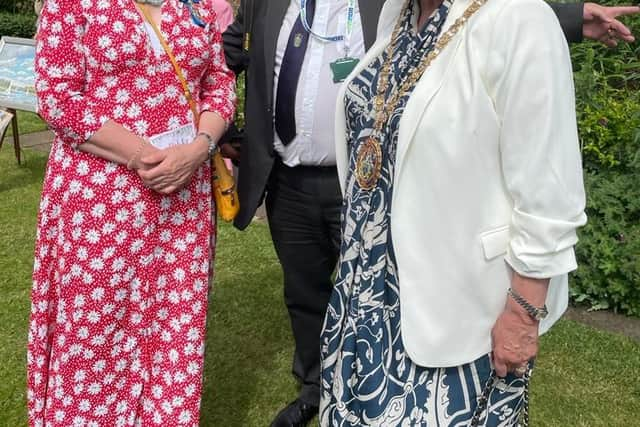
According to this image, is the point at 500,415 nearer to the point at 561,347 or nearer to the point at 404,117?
the point at 404,117

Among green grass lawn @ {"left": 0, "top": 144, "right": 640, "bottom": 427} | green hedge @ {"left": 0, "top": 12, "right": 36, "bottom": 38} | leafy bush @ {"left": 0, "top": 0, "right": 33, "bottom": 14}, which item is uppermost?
green grass lawn @ {"left": 0, "top": 144, "right": 640, "bottom": 427}

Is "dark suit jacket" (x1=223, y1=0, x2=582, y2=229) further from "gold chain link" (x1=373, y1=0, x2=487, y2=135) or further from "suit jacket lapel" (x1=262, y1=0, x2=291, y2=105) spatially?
"gold chain link" (x1=373, y1=0, x2=487, y2=135)

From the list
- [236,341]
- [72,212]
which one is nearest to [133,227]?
[72,212]

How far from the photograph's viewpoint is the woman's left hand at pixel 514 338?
166 centimetres

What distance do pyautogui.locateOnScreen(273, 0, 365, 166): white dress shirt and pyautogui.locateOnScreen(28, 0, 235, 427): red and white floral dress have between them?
0.97 feet

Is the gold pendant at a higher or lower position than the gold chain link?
lower

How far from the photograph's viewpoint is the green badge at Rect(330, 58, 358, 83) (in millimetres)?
2438

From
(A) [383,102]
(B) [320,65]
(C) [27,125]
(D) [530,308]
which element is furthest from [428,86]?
(C) [27,125]

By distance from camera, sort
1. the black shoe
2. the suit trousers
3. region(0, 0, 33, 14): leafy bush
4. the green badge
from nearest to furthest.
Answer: the green badge → the suit trousers → the black shoe → region(0, 0, 33, 14): leafy bush

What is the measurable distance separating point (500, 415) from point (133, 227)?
127 cm

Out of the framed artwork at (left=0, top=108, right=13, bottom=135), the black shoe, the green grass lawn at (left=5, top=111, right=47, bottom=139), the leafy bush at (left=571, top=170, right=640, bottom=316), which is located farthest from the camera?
the green grass lawn at (left=5, top=111, right=47, bottom=139)

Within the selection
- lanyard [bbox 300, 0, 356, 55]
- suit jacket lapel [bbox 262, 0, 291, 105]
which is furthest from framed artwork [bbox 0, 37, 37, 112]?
lanyard [bbox 300, 0, 356, 55]

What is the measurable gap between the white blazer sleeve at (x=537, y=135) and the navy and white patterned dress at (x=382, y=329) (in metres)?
0.23

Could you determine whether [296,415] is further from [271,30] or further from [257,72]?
[271,30]
